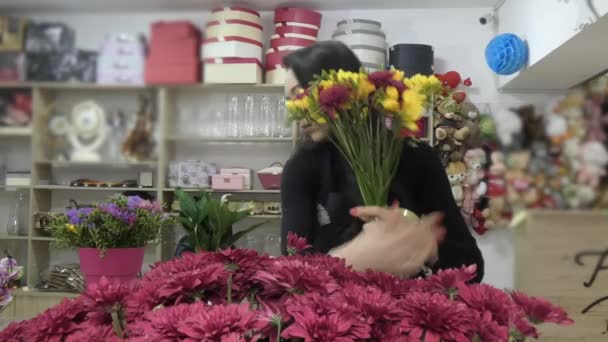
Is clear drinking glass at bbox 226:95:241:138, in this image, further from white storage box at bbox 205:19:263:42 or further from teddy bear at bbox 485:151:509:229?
teddy bear at bbox 485:151:509:229

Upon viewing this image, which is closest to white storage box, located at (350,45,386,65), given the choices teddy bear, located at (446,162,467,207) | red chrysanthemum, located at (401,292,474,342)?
teddy bear, located at (446,162,467,207)

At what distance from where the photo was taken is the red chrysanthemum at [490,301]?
16 centimetres

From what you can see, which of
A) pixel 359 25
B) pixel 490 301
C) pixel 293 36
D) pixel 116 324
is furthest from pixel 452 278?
pixel 359 25

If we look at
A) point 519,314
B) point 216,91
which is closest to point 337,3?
point 216,91

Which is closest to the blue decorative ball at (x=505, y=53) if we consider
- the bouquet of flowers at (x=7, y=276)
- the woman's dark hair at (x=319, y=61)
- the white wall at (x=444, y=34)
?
the white wall at (x=444, y=34)

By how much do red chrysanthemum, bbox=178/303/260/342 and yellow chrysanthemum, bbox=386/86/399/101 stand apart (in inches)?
4.8

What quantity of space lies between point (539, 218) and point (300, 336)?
7cm

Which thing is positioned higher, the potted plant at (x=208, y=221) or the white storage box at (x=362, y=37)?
the white storage box at (x=362, y=37)

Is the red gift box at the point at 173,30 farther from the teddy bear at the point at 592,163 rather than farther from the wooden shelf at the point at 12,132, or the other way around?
the teddy bear at the point at 592,163

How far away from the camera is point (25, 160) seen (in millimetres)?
256

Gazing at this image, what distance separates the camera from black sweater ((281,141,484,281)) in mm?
282

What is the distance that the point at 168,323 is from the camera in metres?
0.15

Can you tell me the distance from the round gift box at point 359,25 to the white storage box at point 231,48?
0.09 meters

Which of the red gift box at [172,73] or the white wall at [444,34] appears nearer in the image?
the white wall at [444,34]
